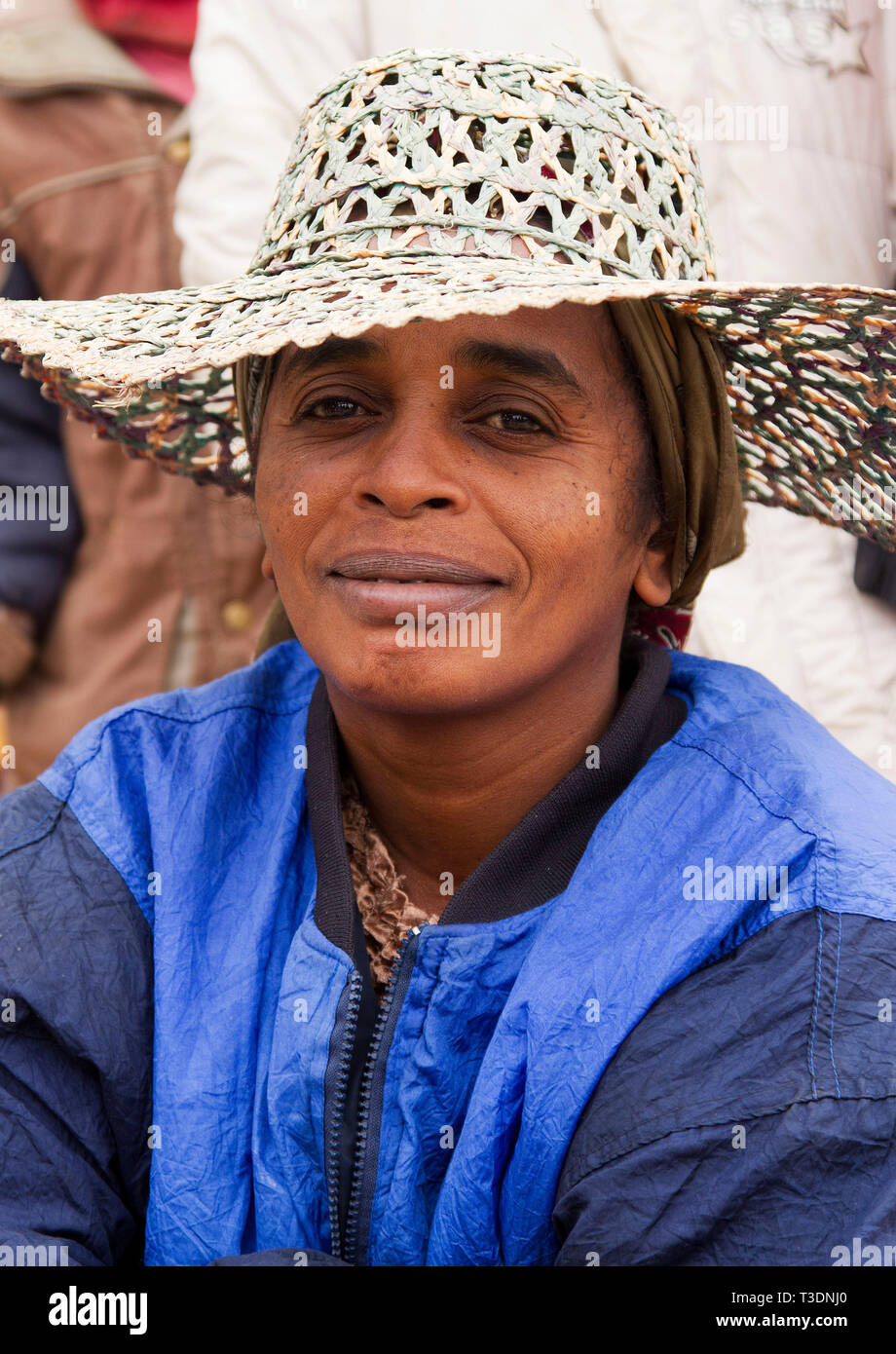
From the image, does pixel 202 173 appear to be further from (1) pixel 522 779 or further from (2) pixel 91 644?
(1) pixel 522 779

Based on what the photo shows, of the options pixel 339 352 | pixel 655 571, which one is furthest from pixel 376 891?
pixel 339 352

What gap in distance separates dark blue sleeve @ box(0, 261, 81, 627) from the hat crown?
1.63m

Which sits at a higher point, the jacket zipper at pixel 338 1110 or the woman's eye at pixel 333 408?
the woman's eye at pixel 333 408

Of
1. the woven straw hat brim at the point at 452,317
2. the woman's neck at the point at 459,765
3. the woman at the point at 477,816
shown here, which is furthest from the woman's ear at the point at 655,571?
the woven straw hat brim at the point at 452,317

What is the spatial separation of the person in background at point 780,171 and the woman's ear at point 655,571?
2.07 feet

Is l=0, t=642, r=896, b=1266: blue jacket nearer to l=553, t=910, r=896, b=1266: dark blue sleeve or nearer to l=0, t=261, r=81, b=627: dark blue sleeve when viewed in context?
l=553, t=910, r=896, b=1266: dark blue sleeve

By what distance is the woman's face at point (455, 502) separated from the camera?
1650 mm

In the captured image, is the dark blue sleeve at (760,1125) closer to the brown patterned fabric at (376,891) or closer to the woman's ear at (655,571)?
the brown patterned fabric at (376,891)

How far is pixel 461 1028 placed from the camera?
65.6 inches

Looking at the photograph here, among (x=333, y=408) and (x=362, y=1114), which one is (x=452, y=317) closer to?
(x=333, y=408)

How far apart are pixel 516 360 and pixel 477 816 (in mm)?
629

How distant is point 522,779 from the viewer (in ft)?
6.21

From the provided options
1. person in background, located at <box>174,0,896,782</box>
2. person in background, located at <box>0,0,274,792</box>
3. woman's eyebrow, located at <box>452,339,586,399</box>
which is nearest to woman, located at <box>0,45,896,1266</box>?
woman's eyebrow, located at <box>452,339,586,399</box>

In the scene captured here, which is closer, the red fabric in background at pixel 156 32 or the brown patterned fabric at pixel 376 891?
the brown patterned fabric at pixel 376 891
